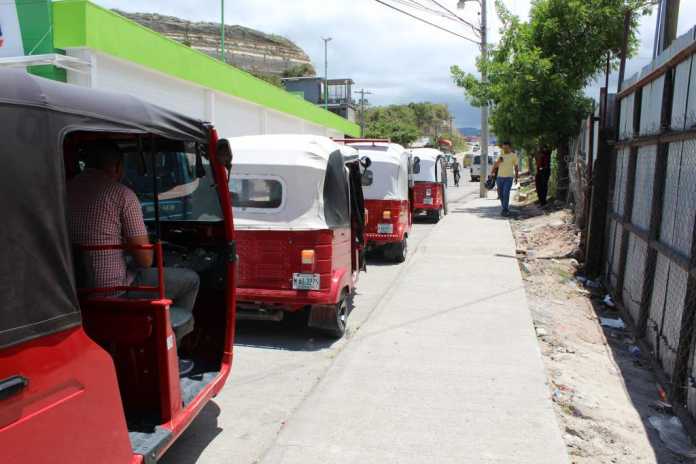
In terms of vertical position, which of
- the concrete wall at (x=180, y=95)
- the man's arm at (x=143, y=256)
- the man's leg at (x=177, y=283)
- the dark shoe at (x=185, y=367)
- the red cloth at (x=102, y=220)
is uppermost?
the concrete wall at (x=180, y=95)

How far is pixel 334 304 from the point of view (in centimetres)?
599

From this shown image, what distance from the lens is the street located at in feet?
12.7

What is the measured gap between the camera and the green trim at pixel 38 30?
10461mm

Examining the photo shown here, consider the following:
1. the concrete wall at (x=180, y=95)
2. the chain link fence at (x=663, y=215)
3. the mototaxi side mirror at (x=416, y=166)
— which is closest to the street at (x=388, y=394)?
the chain link fence at (x=663, y=215)

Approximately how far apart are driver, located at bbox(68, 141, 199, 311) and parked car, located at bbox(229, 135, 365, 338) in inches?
96.6

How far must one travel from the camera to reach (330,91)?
254 feet

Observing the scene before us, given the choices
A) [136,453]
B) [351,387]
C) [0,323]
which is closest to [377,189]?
[351,387]

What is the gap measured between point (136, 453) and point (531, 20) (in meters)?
17.4

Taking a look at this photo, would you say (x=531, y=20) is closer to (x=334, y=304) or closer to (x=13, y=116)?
(x=334, y=304)

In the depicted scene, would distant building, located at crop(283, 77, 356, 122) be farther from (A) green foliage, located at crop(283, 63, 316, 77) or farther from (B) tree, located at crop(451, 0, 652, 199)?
(B) tree, located at crop(451, 0, 652, 199)

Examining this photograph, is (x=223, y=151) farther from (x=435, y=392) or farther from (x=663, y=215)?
(x=663, y=215)

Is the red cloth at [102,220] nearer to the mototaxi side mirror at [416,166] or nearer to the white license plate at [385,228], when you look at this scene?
the white license plate at [385,228]

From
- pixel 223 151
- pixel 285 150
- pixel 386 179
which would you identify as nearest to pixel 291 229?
pixel 285 150

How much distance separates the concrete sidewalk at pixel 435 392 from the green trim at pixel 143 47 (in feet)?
24.9
